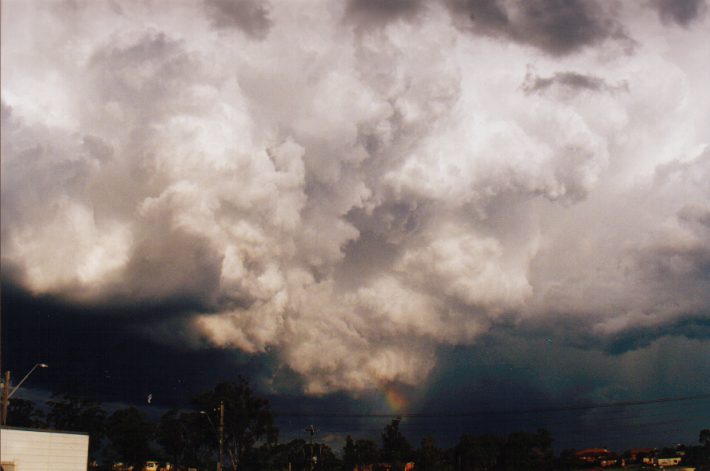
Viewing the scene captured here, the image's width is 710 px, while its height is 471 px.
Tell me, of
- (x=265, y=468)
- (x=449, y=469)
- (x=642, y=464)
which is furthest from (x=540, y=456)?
(x=265, y=468)

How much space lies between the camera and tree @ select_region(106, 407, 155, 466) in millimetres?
151125

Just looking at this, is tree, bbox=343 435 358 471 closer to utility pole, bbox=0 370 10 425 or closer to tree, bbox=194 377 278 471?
tree, bbox=194 377 278 471

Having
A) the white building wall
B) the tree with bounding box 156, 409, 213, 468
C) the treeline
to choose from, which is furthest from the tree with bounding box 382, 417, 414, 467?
the white building wall

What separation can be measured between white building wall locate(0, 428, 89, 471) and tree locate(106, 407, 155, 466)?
9418 cm

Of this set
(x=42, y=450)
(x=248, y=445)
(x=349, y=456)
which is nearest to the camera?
(x=42, y=450)

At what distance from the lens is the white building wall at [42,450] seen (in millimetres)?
56219

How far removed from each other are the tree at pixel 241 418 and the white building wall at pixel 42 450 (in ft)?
242

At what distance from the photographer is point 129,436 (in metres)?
152

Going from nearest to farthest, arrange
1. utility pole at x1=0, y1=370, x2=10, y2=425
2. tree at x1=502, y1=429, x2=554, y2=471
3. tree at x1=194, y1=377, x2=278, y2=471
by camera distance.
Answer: utility pole at x1=0, y1=370, x2=10, y2=425
tree at x1=194, y1=377, x2=278, y2=471
tree at x1=502, y1=429, x2=554, y2=471

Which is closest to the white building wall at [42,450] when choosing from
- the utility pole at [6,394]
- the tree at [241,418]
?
the utility pole at [6,394]

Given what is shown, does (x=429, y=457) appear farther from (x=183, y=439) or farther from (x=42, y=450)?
(x=42, y=450)

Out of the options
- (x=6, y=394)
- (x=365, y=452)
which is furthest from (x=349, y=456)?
(x=6, y=394)

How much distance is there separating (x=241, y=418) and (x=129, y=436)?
3061 centimetres

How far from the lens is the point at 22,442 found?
57.3m
